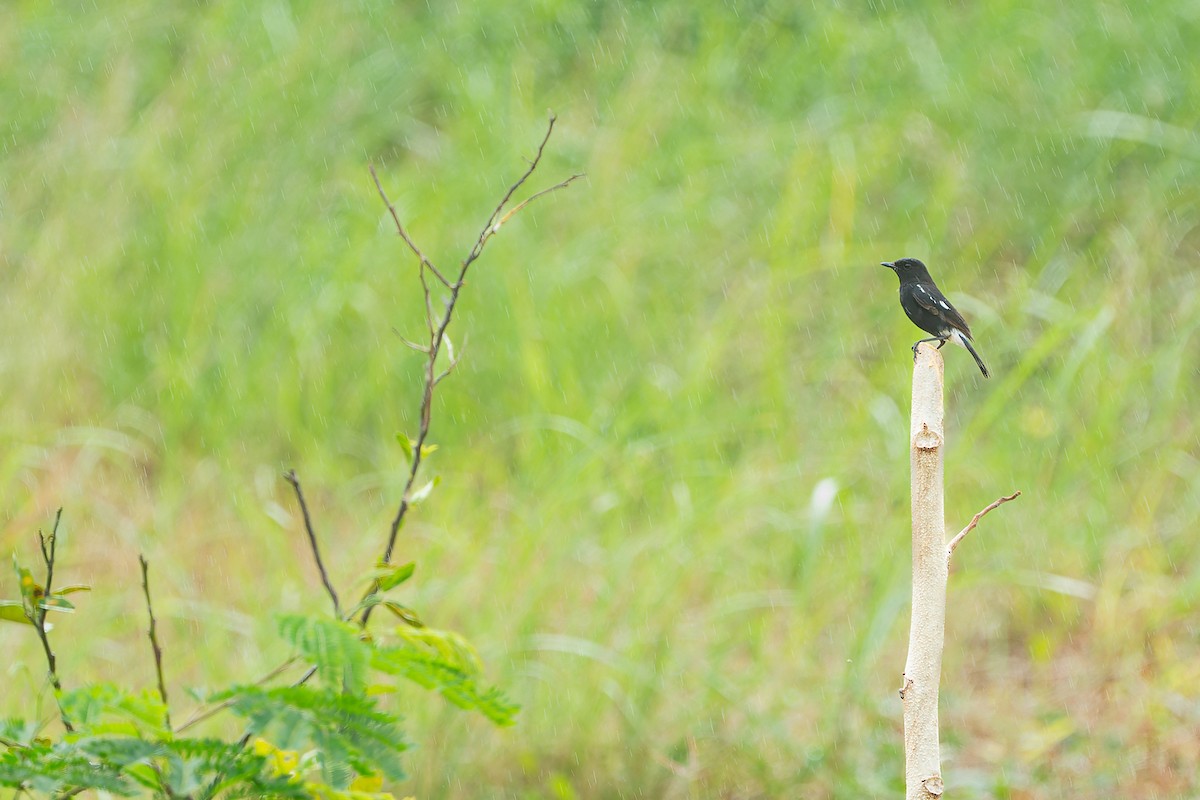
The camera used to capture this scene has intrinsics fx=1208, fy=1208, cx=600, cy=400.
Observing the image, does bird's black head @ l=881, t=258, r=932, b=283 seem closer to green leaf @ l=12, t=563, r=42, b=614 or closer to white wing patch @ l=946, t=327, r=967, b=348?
white wing patch @ l=946, t=327, r=967, b=348

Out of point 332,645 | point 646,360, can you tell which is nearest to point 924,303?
point 332,645

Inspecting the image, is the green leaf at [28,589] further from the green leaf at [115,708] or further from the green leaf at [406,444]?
the green leaf at [406,444]

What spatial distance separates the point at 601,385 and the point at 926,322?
8.47 ft

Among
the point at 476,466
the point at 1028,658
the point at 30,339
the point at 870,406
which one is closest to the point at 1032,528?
the point at 1028,658

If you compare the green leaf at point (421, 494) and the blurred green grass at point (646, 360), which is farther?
the blurred green grass at point (646, 360)

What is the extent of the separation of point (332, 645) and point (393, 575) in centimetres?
13

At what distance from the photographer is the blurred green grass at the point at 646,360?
3391 millimetres

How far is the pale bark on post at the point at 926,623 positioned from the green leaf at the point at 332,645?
0.62 meters

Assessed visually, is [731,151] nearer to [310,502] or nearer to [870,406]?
[870,406]

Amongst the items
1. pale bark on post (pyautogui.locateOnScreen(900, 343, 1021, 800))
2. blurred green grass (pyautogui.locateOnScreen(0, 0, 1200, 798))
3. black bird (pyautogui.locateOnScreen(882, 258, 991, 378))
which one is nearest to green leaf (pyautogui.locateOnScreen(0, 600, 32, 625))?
pale bark on post (pyautogui.locateOnScreen(900, 343, 1021, 800))

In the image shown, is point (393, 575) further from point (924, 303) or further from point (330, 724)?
point (924, 303)

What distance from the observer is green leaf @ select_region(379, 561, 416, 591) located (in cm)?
142

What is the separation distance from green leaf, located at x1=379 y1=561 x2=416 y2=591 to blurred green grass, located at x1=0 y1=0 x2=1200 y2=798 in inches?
65.5

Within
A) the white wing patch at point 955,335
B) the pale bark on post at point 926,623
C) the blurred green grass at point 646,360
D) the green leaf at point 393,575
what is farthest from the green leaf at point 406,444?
the blurred green grass at point 646,360
